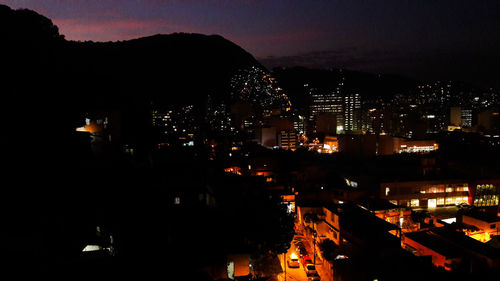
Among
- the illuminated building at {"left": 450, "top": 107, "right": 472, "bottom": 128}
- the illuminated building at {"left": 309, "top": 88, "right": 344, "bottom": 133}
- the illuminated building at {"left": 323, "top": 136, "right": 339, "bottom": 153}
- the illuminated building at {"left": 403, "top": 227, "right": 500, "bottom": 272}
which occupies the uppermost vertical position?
the illuminated building at {"left": 309, "top": 88, "right": 344, "bottom": 133}

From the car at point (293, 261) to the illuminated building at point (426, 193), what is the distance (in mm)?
6066

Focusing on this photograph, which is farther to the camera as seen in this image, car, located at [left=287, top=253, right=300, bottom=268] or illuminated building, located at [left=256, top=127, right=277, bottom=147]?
illuminated building, located at [left=256, top=127, right=277, bottom=147]

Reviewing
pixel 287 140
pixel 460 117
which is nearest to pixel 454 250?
pixel 287 140

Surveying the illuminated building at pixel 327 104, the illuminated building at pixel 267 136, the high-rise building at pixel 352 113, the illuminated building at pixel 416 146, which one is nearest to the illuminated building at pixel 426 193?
the illuminated building at pixel 416 146

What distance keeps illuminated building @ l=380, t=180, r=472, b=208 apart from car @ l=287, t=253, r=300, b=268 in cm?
607

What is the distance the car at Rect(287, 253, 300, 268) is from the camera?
7496 millimetres

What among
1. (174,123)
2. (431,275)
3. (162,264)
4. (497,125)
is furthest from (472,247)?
(497,125)

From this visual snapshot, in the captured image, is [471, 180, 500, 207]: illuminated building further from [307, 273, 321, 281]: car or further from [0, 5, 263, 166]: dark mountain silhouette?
A: [0, 5, 263, 166]: dark mountain silhouette

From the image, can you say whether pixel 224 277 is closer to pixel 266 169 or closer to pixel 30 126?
pixel 30 126

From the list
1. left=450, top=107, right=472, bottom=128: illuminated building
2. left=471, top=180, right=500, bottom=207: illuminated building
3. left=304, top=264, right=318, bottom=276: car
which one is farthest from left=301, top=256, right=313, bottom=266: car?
left=450, top=107, right=472, bottom=128: illuminated building

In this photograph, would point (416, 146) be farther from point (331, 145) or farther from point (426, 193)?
point (426, 193)

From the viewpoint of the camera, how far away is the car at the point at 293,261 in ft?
24.6

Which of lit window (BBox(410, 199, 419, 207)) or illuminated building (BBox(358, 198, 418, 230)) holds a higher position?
illuminated building (BBox(358, 198, 418, 230))

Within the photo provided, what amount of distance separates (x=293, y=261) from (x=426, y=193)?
7.77 metres
